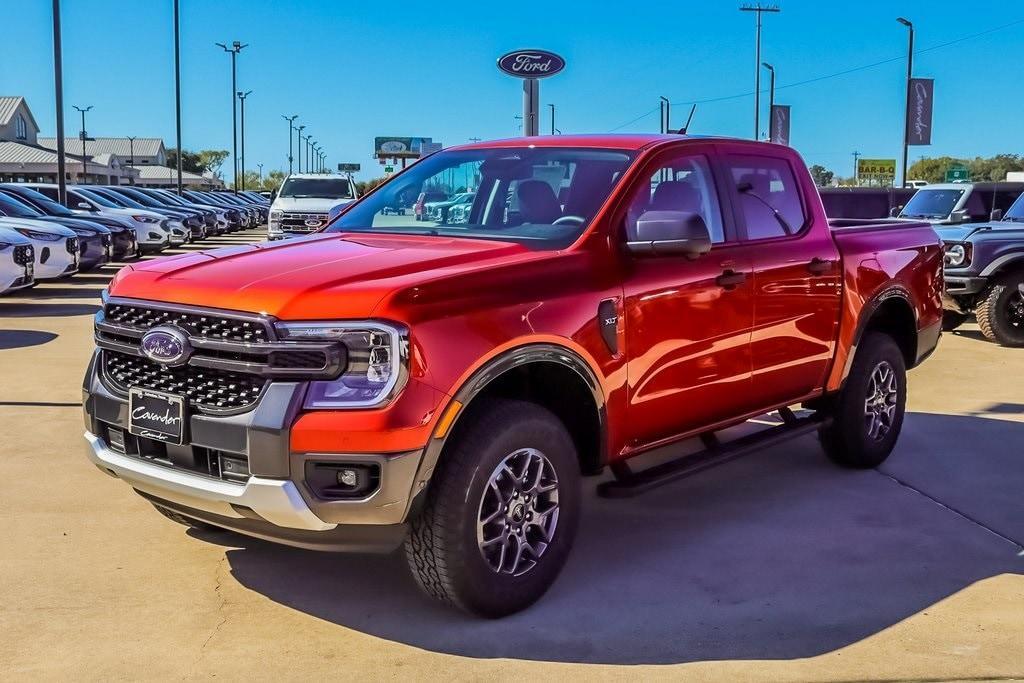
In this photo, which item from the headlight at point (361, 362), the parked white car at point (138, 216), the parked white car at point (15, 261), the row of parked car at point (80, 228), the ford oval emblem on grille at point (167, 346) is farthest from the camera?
the parked white car at point (138, 216)

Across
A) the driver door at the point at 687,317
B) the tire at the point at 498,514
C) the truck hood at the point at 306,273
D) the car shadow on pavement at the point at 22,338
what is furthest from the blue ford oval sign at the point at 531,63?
the tire at the point at 498,514

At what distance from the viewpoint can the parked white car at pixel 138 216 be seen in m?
23.0

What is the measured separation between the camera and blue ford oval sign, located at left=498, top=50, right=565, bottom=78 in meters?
16.0

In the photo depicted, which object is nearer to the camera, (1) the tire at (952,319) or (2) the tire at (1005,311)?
(2) the tire at (1005,311)

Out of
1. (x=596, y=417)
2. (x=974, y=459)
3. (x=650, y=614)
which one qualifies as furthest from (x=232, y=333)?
(x=974, y=459)

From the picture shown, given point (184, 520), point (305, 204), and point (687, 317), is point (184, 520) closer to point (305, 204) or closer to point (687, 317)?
point (687, 317)

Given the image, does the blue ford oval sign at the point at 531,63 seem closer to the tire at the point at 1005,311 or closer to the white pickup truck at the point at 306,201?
the white pickup truck at the point at 306,201

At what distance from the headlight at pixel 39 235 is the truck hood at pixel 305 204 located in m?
6.92

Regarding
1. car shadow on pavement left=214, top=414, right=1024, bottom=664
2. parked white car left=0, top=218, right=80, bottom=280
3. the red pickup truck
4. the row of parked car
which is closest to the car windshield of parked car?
the red pickup truck

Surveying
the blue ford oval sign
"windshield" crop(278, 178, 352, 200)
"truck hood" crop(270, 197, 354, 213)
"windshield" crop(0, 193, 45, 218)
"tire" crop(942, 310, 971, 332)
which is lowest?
"tire" crop(942, 310, 971, 332)

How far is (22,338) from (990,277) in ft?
33.5

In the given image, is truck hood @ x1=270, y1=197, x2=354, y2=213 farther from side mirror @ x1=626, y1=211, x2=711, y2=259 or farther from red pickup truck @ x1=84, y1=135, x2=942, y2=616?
side mirror @ x1=626, y1=211, x2=711, y2=259

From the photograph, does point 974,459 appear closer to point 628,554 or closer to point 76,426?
point 628,554

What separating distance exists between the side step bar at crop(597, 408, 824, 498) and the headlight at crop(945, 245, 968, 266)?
609 centimetres
